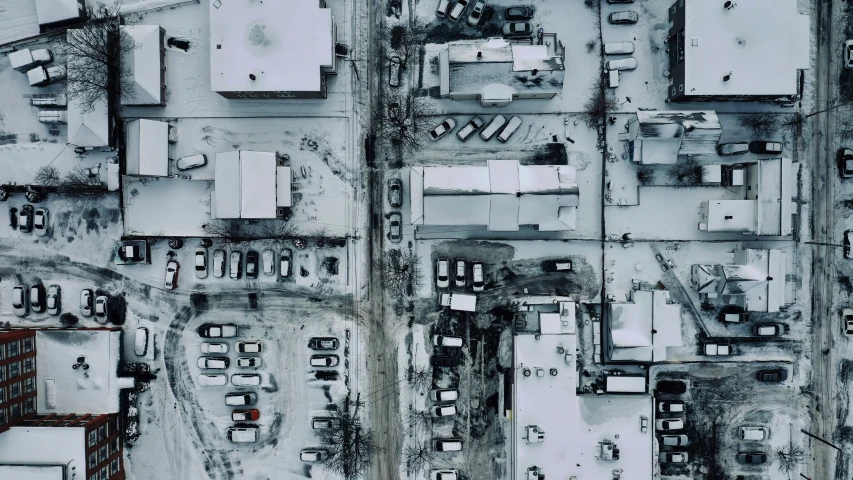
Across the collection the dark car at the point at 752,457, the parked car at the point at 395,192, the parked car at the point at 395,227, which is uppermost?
the parked car at the point at 395,192

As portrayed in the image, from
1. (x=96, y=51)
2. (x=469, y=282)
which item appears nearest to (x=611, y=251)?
(x=469, y=282)

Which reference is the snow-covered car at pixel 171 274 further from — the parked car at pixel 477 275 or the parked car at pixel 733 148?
the parked car at pixel 733 148

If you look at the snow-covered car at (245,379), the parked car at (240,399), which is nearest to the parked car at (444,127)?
the snow-covered car at (245,379)

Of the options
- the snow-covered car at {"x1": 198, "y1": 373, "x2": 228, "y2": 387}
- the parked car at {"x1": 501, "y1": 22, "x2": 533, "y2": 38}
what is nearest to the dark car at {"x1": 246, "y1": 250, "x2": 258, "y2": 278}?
the snow-covered car at {"x1": 198, "y1": 373, "x2": 228, "y2": 387}

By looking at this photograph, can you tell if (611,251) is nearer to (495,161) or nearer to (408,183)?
(495,161)

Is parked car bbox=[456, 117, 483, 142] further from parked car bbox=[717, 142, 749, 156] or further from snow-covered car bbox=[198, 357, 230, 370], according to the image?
snow-covered car bbox=[198, 357, 230, 370]

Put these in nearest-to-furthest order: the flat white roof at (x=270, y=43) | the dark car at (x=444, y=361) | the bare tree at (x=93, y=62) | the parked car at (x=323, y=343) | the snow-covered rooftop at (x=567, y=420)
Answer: the flat white roof at (x=270, y=43), the snow-covered rooftop at (x=567, y=420), the bare tree at (x=93, y=62), the parked car at (x=323, y=343), the dark car at (x=444, y=361)
